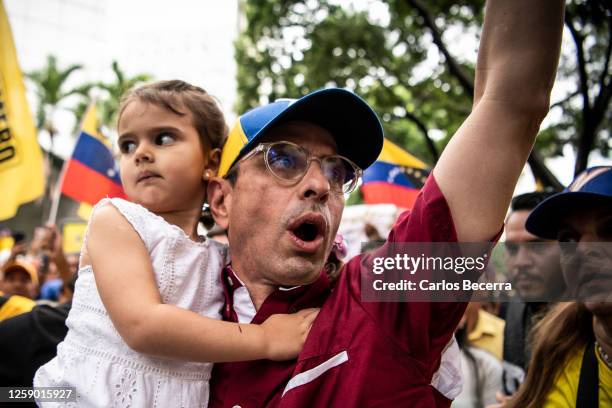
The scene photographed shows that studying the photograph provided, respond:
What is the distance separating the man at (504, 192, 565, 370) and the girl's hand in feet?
2.19

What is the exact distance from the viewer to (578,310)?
8.27ft

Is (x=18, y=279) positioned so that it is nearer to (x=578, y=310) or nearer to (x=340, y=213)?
(x=340, y=213)

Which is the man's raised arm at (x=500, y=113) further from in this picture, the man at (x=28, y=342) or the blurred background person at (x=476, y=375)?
the blurred background person at (x=476, y=375)

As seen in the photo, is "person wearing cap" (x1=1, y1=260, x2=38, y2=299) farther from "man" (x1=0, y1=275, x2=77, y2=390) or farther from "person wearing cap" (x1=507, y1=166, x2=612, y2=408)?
"person wearing cap" (x1=507, y1=166, x2=612, y2=408)

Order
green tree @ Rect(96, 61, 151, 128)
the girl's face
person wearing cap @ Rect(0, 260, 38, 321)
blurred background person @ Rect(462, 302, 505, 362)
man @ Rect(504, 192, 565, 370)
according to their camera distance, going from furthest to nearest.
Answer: green tree @ Rect(96, 61, 151, 128) → person wearing cap @ Rect(0, 260, 38, 321) → blurred background person @ Rect(462, 302, 505, 362) → the girl's face → man @ Rect(504, 192, 565, 370)

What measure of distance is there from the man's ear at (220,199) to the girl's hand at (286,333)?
0.44 metres

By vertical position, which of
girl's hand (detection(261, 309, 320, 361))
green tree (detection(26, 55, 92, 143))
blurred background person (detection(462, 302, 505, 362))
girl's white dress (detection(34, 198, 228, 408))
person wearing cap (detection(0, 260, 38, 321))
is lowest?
green tree (detection(26, 55, 92, 143))

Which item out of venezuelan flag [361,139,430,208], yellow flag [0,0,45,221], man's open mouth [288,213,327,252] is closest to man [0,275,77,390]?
man's open mouth [288,213,327,252]

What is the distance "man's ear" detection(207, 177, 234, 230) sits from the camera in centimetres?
193

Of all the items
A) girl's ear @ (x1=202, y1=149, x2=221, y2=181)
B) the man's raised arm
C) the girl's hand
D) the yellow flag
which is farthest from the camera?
the yellow flag

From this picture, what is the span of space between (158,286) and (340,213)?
646mm

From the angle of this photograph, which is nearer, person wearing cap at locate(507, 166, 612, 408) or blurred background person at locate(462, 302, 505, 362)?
person wearing cap at locate(507, 166, 612, 408)

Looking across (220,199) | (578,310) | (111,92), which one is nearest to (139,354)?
(220,199)

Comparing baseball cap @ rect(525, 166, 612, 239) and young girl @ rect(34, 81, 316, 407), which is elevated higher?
baseball cap @ rect(525, 166, 612, 239)
